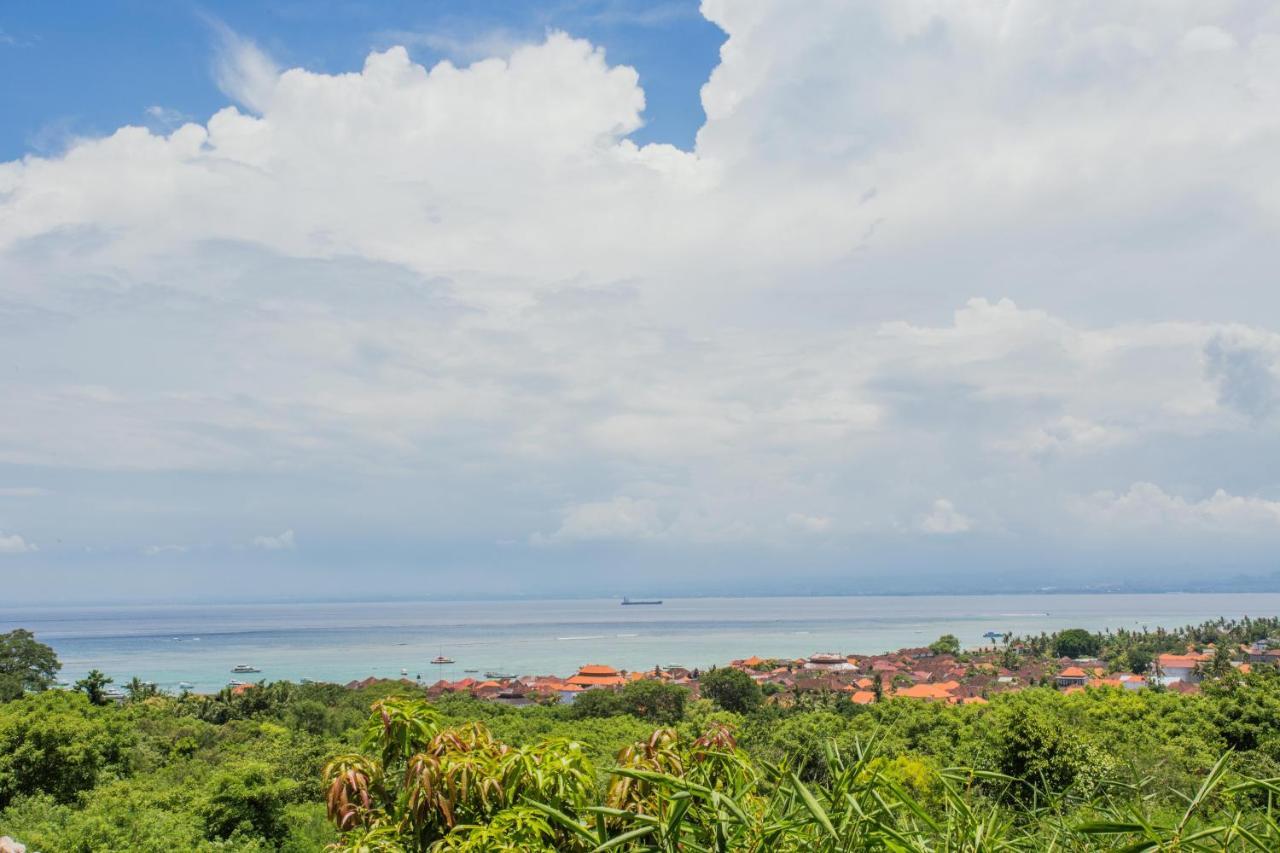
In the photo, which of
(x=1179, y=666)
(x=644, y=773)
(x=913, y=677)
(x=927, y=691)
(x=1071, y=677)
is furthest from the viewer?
(x=1179, y=666)

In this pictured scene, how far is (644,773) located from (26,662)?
38098 millimetres

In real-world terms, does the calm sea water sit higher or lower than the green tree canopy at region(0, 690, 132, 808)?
lower

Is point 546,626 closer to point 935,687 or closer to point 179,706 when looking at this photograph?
point 935,687

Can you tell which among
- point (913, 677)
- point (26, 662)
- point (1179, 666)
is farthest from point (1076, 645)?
point (26, 662)

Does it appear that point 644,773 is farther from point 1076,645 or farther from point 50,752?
point 1076,645

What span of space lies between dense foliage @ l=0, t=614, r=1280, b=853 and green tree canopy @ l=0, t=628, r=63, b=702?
3.56m

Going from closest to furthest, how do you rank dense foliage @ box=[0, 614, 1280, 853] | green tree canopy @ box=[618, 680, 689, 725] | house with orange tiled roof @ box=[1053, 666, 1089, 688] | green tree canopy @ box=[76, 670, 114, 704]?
dense foliage @ box=[0, 614, 1280, 853] → green tree canopy @ box=[76, 670, 114, 704] → green tree canopy @ box=[618, 680, 689, 725] → house with orange tiled roof @ box=[1053, 666, 1089, 688]

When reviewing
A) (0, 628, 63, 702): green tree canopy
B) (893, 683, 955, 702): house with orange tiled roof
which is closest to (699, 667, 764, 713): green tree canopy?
(893, 683, 955, 702): house with orange tiled roof

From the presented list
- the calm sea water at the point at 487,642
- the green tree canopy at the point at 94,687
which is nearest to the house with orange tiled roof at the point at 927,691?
the calm sea water at the point at 487,642

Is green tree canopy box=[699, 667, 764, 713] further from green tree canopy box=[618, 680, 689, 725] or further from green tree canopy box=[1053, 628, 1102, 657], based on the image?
green tree canopy box=[1053, 628, 1102, 657]

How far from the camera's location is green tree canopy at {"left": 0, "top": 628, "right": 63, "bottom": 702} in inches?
1251

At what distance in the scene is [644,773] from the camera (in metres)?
1.94

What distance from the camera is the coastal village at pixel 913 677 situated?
38.9m

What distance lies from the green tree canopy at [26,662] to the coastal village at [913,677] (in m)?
12.0
